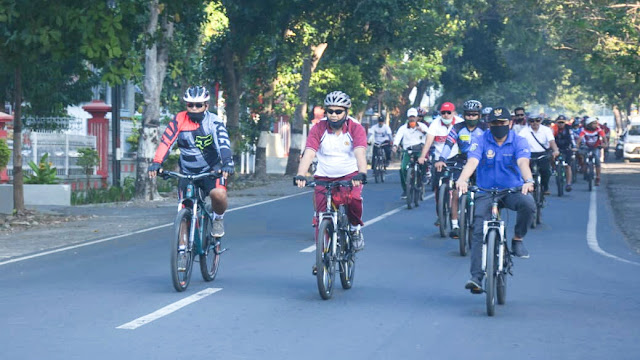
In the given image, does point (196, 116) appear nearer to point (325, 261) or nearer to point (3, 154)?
point (325, 261)

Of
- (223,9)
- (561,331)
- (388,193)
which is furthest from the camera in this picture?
(223,9)

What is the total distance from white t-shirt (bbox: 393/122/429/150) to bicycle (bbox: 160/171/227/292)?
1048 centimetres

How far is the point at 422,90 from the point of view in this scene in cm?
6869

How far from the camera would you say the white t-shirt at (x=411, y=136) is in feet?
71.5

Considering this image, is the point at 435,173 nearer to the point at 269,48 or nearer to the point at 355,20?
the point at 355,20

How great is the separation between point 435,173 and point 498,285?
8.37 m

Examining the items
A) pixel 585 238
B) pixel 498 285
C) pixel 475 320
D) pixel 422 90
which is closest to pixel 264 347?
pixel 475 320

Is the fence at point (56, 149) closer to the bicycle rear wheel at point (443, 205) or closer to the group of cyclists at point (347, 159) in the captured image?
the bicycle rear wheel at point (443, 205)

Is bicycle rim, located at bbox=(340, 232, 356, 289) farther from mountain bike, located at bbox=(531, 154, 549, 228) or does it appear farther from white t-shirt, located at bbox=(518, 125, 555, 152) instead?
white t-shirt, located at bbox=(518, 125, 555, 152)

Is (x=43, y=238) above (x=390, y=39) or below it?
below

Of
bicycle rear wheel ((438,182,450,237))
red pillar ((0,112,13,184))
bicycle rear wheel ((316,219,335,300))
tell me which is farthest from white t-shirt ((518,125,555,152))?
red pillar ((0,112,13,184))

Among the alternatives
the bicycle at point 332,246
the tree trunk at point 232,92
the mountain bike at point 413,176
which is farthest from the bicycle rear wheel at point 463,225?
the tree trunk at point 232,92

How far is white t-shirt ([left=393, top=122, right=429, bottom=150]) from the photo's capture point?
71.5 feet

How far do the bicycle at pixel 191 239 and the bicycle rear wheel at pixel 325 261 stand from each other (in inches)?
51.3
